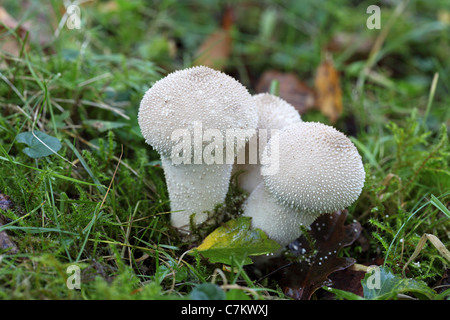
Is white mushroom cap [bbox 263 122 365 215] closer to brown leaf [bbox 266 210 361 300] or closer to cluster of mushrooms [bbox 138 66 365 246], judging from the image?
cluster of mushrooms [bbox 138 66 365 246]

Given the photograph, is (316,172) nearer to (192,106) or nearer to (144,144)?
(192,106)

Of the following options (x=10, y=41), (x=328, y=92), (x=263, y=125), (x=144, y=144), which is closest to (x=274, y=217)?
(x=263, y=125)

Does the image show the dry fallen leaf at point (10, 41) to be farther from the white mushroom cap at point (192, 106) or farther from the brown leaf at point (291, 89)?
the brown leaf at point (291, 89)

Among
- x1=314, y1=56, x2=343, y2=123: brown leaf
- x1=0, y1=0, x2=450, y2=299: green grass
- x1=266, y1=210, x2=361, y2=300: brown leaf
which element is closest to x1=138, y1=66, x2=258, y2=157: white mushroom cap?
x1=0, y1=0, x2=450, y2=299: green grass

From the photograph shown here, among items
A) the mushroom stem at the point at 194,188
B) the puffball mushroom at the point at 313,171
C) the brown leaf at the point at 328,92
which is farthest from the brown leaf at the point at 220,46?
the puffball mushroom at the point at 313,171

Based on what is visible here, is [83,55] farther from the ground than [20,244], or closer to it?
farther from the ground

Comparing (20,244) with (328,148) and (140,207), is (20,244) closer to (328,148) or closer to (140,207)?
(140,207)

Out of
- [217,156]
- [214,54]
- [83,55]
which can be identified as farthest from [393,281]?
[214,54]
